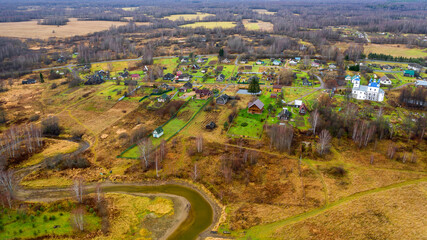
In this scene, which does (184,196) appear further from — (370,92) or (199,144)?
(370,92)

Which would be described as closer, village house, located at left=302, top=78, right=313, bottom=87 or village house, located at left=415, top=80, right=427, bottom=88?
village house, located at left=415, top=80, right=427, bottom=88

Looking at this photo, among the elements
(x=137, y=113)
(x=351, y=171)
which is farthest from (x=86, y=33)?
(x=351, y=171)

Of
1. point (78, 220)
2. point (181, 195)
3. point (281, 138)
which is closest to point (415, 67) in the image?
point (281, 138)

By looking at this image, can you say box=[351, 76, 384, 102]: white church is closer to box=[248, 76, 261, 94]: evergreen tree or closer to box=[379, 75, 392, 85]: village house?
box=[379, 75, 392, 85]: village house

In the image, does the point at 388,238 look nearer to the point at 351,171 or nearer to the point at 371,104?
the point at 351,171

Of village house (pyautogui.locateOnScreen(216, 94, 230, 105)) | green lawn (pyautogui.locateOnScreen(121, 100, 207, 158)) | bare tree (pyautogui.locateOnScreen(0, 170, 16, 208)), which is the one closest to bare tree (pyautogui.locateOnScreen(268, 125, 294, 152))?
green lawn (pyautogui.locateOnScreen(121, 100, 207, 158))

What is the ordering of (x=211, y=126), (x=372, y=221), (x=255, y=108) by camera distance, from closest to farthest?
(x=372, y=221) < (x=211, y=126) < (x=255, y=108)
